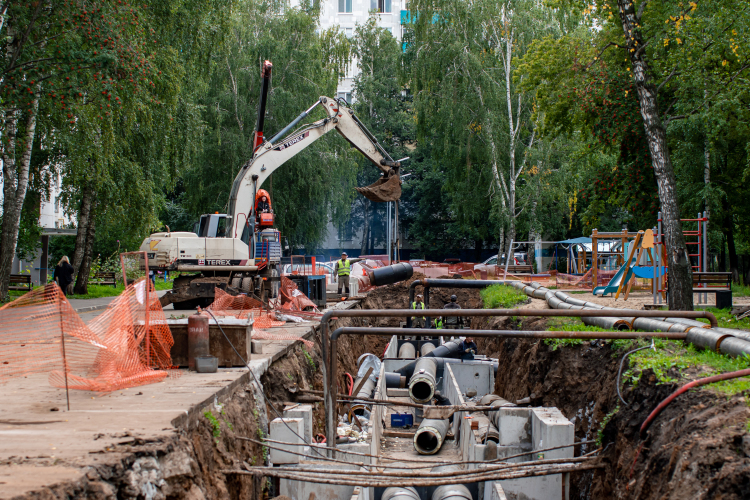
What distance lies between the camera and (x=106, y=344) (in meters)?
6.46

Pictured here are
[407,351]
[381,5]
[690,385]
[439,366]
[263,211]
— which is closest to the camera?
[690,385]

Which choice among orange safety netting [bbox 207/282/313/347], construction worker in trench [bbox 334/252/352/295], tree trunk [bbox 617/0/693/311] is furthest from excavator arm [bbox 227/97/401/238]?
tree trunk [bbox 617/0/693/311]

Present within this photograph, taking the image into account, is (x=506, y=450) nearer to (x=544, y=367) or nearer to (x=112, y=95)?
(x=544, y=367)

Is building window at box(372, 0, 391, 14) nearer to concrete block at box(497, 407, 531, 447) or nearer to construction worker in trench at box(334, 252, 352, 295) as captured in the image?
construction worker in trench at box(334, 252, 352, 295)

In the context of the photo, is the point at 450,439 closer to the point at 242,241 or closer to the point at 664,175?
the point at 664,175

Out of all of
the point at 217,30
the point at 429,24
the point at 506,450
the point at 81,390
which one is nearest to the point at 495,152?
the point at 429,24

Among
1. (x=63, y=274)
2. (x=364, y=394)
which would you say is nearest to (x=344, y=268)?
(x=63, y=274)

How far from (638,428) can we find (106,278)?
27.3 m

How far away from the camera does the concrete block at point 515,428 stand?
25.1ft

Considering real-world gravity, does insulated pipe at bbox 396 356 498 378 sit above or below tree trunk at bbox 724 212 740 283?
below

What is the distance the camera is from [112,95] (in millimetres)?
12289

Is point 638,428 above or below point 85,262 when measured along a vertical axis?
below

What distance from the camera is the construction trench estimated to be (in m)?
4.08

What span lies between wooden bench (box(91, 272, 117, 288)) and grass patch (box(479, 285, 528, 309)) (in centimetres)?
1876
